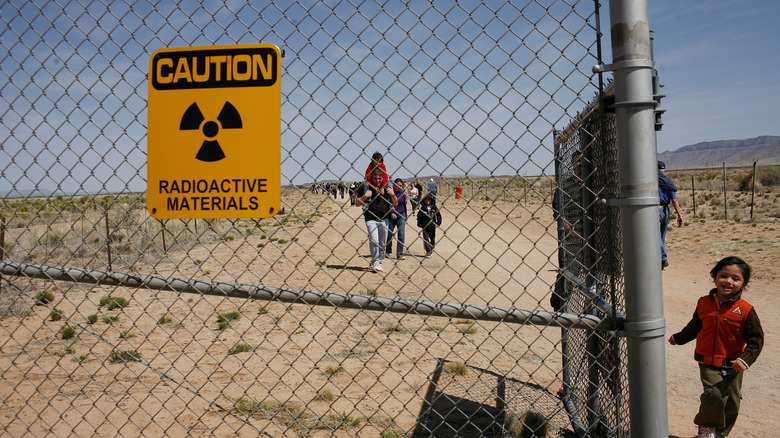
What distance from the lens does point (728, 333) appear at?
3.70 metres

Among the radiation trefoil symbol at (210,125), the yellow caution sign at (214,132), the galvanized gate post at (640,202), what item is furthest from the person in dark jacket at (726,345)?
the radiation trefoil symbol at (210,125)

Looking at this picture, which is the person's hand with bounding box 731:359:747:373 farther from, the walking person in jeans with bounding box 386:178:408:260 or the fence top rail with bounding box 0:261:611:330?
the walking person in jeans with bounding box 386:178:408:260

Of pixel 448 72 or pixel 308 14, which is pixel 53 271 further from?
pixel 448 72

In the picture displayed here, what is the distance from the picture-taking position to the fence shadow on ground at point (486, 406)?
406 cm

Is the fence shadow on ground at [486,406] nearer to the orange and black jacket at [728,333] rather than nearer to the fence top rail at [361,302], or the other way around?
the orange and black jacket at [728,333]

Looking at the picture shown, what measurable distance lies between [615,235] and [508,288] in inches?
302

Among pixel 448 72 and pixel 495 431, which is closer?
pixel 448 72

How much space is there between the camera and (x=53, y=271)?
2729 millimetres

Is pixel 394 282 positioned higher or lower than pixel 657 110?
lower

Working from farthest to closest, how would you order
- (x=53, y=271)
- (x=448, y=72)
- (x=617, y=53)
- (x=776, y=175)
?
(x=776, y=175)
(x=53, y=271)
(x=448, y=72)
(x=617, y=53)

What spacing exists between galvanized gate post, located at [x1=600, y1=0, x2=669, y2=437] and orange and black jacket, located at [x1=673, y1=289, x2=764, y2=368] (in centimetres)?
200

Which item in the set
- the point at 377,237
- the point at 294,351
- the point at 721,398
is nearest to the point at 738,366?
the point at 721,398

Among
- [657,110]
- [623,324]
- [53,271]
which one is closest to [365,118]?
[657,110]

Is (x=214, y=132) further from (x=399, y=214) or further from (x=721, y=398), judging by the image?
(x=721, y=398)
